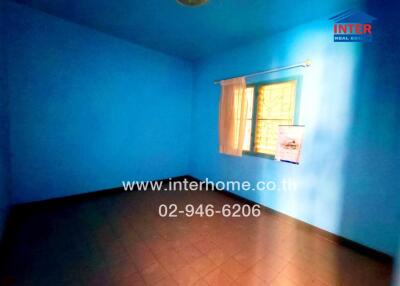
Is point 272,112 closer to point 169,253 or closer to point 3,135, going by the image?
point 169,253

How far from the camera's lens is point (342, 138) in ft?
5.76

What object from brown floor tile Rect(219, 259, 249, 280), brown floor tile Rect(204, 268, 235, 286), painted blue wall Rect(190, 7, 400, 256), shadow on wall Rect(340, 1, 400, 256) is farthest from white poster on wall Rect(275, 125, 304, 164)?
brown floor tile Rect(204, 268, 235, 286)

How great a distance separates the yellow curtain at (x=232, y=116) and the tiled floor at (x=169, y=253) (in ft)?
3.42

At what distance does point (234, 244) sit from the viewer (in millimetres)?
1717

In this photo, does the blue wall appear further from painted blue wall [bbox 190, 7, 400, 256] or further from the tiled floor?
painted blue wall [bbox 190, 7, 400, 256]

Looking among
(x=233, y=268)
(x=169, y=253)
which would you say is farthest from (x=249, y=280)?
(x=169, y=253)

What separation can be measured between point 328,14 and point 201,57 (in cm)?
193

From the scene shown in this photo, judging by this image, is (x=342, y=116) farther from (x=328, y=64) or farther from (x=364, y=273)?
(x=364, y=273)

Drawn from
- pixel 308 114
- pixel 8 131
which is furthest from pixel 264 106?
pixel 8 131

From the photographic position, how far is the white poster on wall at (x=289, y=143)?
80.2 inches

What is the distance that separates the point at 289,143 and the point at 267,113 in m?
0.51

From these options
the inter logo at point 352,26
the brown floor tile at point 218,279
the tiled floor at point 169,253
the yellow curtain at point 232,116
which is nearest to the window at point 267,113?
the yellow curtain at point 232,116

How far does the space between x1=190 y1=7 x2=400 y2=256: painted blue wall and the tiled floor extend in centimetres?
28

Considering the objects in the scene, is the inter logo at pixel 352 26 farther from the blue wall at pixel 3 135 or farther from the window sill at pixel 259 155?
the blue wall at pixel 3 135
